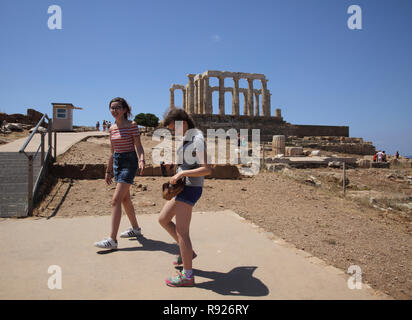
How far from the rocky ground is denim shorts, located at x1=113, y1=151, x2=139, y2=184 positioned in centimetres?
212

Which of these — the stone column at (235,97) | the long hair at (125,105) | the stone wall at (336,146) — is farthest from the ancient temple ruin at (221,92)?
the long hair at (125,105)

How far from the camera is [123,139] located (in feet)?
12.1

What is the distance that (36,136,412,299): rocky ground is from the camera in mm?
3602

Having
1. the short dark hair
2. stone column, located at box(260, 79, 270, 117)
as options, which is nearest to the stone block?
the short dark hair

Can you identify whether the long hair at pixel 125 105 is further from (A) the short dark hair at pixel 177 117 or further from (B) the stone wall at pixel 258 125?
(B) the stone wall at pixel 258 125

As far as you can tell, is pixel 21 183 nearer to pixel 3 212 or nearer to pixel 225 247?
pixel 3 212

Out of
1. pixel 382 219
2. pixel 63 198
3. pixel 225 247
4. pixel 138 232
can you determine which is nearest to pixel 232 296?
pixel 225 247

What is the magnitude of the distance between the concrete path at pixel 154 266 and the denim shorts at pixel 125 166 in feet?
2.68

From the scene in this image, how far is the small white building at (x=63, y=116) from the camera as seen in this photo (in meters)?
22.5

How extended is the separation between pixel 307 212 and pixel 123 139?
415cm

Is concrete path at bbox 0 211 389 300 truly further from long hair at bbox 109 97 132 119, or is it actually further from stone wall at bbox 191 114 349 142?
stone wall at bbox 191 114 349 142

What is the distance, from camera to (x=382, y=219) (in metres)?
6.49
